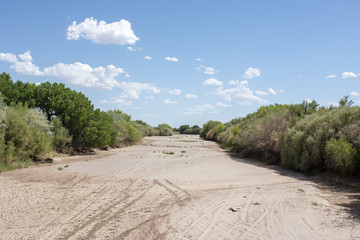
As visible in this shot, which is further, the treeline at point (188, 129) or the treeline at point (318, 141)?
the treeline at point (188, 129)

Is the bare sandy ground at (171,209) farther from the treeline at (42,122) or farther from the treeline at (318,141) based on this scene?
the treeline at (42,122)


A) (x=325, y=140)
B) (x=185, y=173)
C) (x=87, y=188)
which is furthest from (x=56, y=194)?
(x=325, y=140)

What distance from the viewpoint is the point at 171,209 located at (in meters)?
9.60

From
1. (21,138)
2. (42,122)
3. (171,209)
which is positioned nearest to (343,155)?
(171,209)

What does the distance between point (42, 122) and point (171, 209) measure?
19.9 meters

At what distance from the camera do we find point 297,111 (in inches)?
1044

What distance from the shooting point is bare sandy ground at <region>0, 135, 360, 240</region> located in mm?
7363

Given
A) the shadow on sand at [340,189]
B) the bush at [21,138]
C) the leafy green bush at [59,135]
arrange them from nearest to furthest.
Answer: the shadow on sand at [340,189], the bush at [21,138], the leafy green bush at [59,135]

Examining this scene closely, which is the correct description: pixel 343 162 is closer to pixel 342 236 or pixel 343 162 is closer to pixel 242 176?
pixel 242 176

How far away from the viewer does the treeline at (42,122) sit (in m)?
20.2

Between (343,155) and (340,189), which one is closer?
(340,189)

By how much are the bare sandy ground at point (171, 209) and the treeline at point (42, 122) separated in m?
5.15

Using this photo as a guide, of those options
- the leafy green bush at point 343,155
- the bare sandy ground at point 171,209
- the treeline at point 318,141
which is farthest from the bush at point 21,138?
the leafy green bush at point 343,155

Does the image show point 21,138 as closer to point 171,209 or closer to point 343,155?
point 171,209
